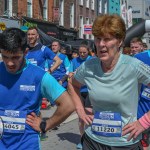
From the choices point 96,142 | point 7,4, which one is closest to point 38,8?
point 7,4

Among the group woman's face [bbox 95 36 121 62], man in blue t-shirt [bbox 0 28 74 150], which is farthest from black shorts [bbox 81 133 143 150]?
woman's face [bbox 95 36 121 62]

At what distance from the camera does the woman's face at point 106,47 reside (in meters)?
3.40

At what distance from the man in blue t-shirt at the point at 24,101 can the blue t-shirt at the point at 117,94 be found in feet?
1.03

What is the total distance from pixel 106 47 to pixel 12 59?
0.72 meters

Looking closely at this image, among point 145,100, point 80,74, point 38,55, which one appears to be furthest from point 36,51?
point 80,74

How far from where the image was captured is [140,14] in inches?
2522

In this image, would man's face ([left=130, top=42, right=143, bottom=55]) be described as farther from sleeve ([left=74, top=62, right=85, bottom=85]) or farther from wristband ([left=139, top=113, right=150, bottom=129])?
wristband ([left=139, top=113, right=150, bottom=129])

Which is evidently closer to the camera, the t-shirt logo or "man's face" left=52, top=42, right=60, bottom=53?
the t-shirt logo

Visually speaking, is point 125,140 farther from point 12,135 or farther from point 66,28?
point 66,28

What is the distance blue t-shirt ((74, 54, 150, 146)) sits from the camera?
3.44 m

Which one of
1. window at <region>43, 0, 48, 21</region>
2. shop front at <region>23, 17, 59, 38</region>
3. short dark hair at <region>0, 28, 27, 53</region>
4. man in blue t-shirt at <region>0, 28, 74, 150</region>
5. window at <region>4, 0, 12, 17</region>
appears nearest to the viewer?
short dark hair at <region>0, 28, 27, 53</region>

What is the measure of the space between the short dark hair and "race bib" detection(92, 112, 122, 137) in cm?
84

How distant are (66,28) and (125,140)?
34455mm

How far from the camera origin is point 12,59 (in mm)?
3225
